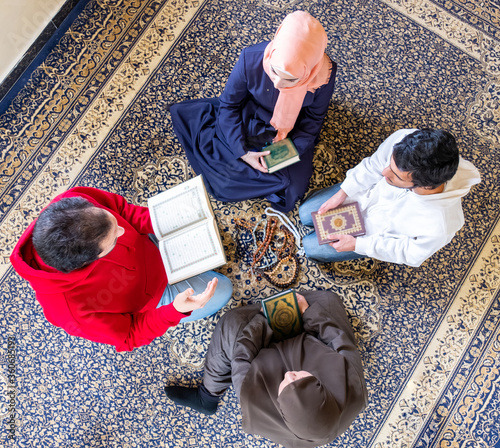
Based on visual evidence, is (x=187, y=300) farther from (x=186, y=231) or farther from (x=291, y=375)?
(x=291, y=375)

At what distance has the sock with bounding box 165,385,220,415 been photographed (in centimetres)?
187

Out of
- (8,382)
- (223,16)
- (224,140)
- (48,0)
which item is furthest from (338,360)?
(48,0)

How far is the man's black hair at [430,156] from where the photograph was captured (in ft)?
3.86

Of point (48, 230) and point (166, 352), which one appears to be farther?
point (166, 352)

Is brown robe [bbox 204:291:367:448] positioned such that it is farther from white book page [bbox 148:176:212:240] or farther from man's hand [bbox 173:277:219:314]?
white book page [bbox 148:176:212:240]

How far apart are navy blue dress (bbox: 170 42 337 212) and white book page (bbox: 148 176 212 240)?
1.11ft

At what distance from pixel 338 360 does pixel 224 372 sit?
57 cm

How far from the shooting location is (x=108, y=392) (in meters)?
1.93

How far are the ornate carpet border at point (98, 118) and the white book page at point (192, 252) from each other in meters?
0.87

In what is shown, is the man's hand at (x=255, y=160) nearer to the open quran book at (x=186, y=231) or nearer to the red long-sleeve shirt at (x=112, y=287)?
the open quran book at (x=186, y=231)

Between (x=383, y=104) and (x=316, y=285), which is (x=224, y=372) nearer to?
(x=316, y=285)

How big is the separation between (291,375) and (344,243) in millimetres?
633

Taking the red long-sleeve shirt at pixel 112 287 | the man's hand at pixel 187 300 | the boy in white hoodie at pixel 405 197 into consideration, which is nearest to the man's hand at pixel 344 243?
the boy in white hoodie at pixel 405 197

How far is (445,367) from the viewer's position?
194 centimetres
